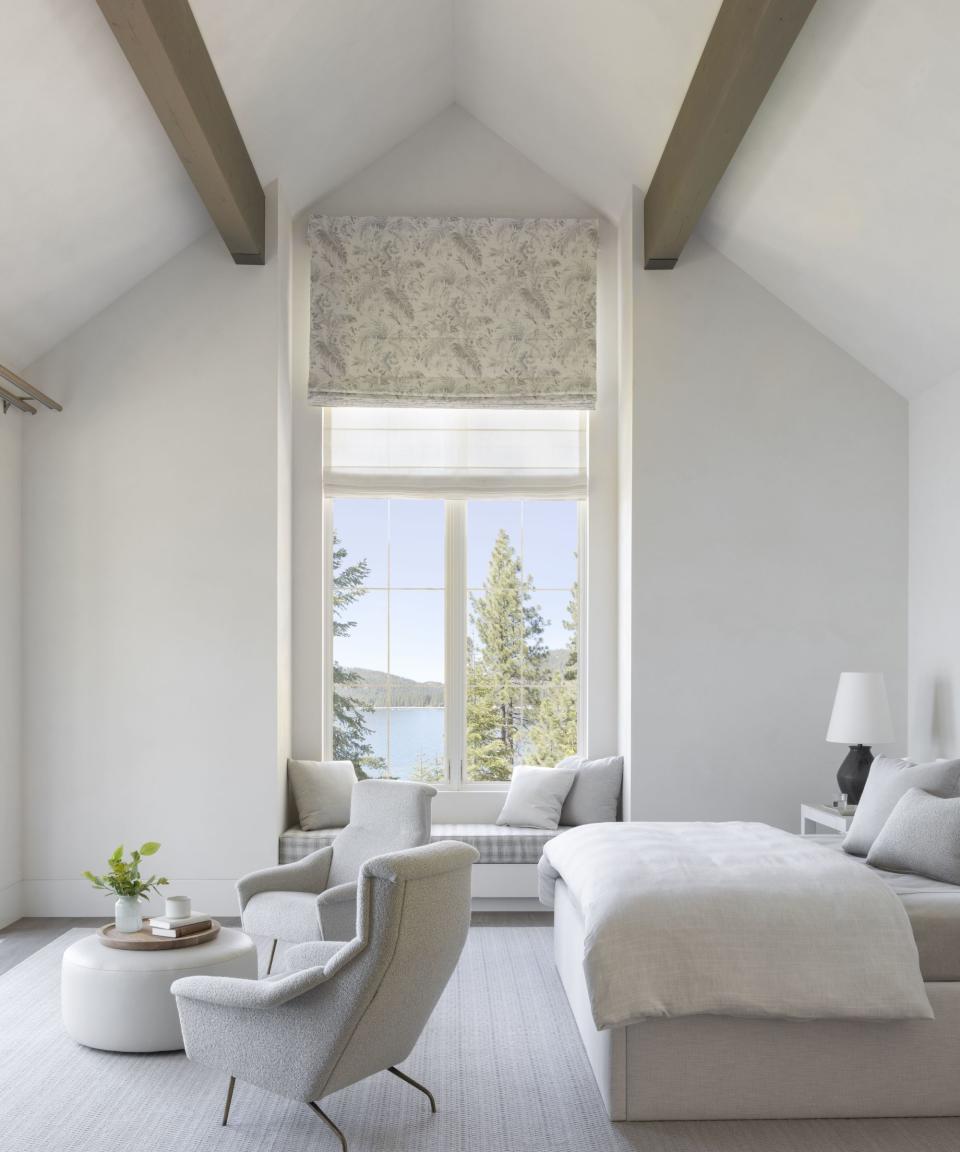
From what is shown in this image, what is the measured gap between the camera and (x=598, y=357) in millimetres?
6469

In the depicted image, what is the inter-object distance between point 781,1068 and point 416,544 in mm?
3869

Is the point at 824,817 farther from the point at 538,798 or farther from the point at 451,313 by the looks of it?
the point at 451,313

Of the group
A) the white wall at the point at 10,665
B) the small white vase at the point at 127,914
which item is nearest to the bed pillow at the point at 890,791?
the small white vase at the point at 127,914

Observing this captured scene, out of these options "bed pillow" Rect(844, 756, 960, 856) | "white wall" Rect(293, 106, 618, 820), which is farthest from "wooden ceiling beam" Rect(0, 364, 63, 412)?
"bed pillow" Rect(844, 756, 960, 856)

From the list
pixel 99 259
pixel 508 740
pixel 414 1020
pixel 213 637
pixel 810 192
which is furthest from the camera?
pixel 508 740

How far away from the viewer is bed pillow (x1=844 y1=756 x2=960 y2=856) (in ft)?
14.2

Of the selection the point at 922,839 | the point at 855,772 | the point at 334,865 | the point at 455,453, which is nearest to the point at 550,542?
the point at 455,453

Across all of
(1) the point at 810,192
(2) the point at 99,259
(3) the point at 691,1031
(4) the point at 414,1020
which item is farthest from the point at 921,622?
(2) the point at 99,259

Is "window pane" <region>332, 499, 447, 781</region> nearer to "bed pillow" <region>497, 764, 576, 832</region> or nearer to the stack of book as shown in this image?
"bed pillow" <region>497, 764, 576, 832</region>

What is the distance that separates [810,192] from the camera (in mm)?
4852

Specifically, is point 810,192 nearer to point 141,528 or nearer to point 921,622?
point 921,622

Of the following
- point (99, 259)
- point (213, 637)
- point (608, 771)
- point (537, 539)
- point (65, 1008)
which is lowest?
point (65, 1008)

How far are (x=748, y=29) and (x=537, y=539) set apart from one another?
10.7ft

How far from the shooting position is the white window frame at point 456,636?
6.46 m
